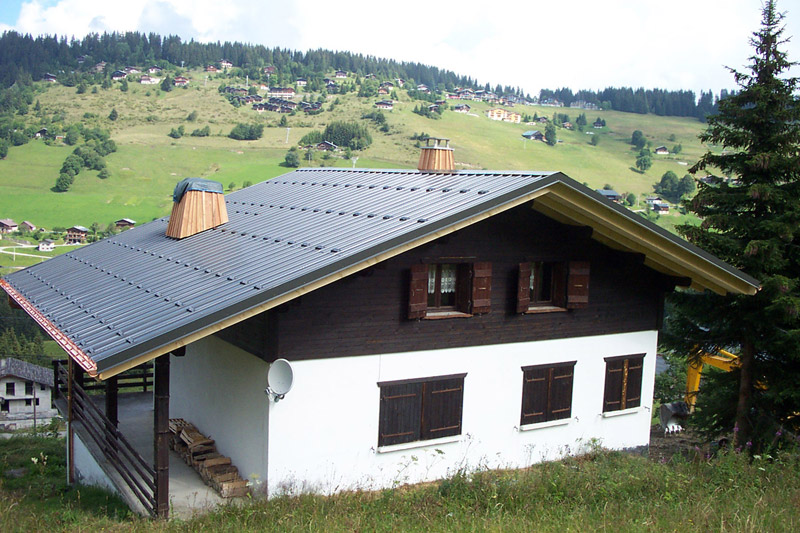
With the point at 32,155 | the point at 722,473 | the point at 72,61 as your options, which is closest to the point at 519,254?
the point at 722,473

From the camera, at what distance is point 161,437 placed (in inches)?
380

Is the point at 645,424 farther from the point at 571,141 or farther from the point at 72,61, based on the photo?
the point at 72,61

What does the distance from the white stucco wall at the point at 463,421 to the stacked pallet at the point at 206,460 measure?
0.72 metres

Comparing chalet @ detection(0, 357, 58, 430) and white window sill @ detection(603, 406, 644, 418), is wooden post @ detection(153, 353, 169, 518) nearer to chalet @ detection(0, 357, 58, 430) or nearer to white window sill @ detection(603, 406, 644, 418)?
white window sill @ detection(603, 406, 644, 418)

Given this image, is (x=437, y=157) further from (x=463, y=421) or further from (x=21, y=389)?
(x=21, y=389)

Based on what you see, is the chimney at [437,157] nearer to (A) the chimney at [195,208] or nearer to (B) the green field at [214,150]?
(A) the chimney at [195,208]

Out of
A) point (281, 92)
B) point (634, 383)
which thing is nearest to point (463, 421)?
point (634, 383)

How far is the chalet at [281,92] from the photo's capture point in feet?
571

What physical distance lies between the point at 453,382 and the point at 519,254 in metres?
2.47

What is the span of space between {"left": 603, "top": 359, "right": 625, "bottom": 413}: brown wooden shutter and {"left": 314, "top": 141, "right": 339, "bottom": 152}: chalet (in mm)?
119363

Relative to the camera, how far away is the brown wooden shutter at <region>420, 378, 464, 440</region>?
1189cm

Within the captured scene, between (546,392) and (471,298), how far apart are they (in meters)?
2.53

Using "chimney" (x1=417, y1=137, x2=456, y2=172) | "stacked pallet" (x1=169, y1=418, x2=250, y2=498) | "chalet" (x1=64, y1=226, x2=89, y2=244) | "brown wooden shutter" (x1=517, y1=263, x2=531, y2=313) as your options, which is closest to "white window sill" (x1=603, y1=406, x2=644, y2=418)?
"brown wooden shutter" (x1=517, y1=263, x2=531, y2=313)

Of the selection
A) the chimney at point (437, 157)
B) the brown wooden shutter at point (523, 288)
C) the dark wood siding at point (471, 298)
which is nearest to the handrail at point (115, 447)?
the dark wood siding at point (471, 298)
